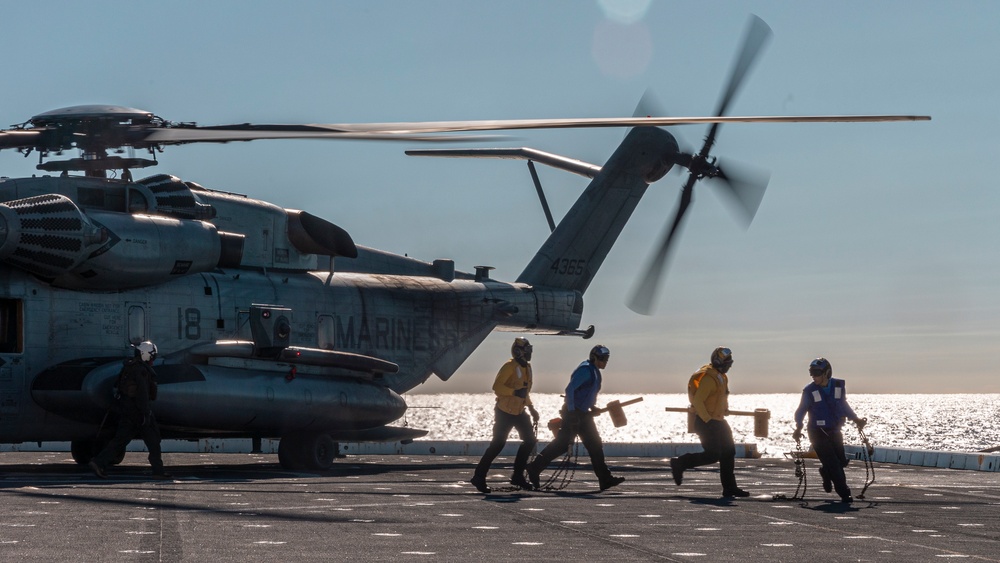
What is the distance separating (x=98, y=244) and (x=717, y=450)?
9.24 metres

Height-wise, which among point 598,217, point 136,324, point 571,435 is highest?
point 598,217

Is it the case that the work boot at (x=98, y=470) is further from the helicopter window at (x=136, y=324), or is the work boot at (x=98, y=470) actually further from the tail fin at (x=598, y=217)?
the tail fin at (x=598, y=217)

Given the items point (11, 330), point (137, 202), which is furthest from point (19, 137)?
point (11, 330)

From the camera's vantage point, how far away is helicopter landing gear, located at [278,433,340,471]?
2058 centimetres

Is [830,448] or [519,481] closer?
[830,448]

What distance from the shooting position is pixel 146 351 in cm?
1764

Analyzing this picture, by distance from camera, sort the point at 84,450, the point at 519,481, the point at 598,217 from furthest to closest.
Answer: the point at 598,217 → the point at 84,450 → the point at 519,481

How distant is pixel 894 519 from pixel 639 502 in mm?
2932

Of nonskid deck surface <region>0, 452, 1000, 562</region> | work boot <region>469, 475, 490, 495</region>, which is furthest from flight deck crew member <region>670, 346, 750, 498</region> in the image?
work boot <region>469, 475, 490, 495</region>

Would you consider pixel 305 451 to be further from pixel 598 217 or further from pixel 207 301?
pixel 598 217

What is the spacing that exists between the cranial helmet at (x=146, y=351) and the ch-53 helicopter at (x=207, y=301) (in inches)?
28.0

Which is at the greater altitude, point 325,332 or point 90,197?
point 90,197

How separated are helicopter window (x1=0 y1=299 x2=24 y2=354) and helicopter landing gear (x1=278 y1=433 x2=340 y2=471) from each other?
4.62 metres

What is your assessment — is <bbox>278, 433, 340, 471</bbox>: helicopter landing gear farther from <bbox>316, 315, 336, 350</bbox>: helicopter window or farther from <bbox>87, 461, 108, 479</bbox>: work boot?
<bbox>87, 461, 108, 479</bbox>: work boot
